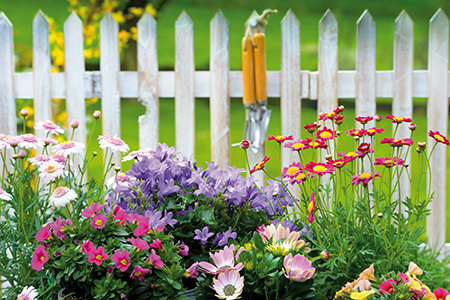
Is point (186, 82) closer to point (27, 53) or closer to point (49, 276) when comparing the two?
point (49, 276)

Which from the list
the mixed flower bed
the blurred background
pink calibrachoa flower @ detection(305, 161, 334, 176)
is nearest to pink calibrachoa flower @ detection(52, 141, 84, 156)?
the mixed flower bed

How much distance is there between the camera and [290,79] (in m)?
2.37

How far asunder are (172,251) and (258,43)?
57.1 inches

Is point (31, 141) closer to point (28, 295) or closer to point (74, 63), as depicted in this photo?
point (28, 295)

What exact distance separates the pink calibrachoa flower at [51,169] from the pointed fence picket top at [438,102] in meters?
1.98

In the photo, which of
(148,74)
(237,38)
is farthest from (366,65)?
(237,38)

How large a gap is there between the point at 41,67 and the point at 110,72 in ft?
1.22

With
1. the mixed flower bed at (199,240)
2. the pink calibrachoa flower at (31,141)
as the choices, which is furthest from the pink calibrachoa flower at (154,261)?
the pink calibrachoa flower at (31,141)

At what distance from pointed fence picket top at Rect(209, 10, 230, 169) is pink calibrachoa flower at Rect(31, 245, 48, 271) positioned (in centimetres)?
140

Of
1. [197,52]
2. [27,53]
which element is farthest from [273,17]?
[27,53]

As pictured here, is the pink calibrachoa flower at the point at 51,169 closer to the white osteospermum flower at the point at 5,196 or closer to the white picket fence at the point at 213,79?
the white osteospermum flower at the point at 5,196

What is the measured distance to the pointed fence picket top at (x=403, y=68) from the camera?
2.34 m

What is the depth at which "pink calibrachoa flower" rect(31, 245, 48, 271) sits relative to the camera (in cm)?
103

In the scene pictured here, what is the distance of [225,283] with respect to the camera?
0.98 m
